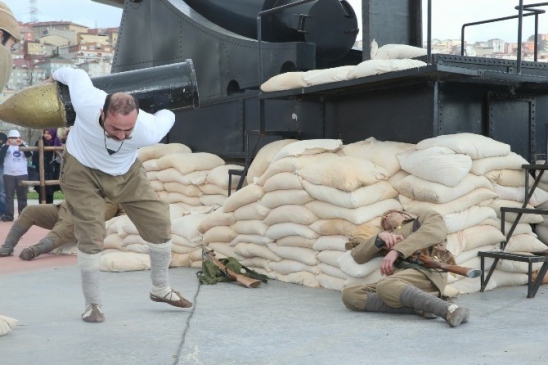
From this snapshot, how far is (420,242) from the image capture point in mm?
5789

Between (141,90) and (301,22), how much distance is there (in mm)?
4483

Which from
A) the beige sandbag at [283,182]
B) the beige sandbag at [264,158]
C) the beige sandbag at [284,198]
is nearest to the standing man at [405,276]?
the beige sandbag at [284,198]

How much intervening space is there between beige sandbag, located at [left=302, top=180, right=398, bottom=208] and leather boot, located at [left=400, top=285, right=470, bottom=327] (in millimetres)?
1206

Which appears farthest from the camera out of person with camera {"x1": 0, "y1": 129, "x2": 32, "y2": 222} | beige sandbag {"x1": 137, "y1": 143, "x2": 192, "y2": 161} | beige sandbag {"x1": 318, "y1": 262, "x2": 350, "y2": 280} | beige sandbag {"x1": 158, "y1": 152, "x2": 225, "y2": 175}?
person with camera {"x1": 0, "y1": 129, "x2": 32, "y2": 222}

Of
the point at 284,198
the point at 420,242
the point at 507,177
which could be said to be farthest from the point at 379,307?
the point at 507,177

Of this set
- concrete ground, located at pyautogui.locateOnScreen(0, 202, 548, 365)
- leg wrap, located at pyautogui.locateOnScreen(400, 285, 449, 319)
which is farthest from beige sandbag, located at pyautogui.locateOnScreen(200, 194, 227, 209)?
leg wrap, located at pyautogui.locateOnScreen(400, 285, 449, 319)

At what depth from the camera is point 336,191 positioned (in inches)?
261

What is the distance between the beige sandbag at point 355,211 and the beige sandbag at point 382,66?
112cm

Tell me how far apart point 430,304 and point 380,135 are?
2.61 metres

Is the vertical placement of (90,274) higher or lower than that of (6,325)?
higher

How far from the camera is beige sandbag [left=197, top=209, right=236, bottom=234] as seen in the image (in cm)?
776

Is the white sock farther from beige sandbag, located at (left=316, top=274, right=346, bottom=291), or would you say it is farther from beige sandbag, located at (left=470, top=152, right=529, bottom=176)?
beige sandbag, located at (left=470, top=152, right=529, bottom=176)

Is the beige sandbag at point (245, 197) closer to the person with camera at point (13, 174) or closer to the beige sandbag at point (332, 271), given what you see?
the beige sandbag at point (332, 271)

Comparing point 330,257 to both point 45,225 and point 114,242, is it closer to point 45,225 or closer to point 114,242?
point 114,242
